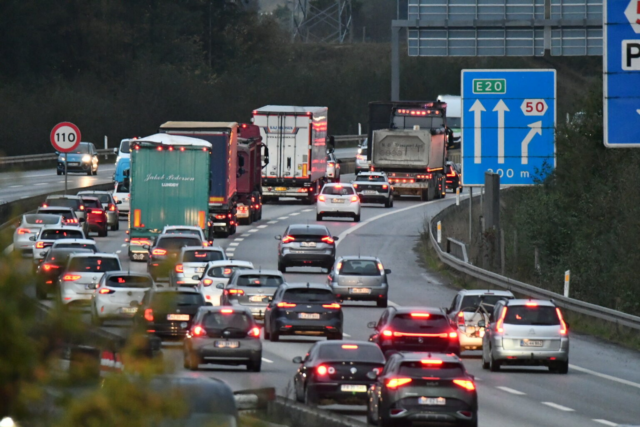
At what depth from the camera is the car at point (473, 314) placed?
93.2ft

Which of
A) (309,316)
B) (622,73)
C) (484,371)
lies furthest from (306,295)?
(622,73)

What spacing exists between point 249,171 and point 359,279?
1831 cm

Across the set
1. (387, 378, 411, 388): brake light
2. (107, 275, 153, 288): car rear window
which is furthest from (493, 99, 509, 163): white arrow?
(387, 378, 411, 388): brake light

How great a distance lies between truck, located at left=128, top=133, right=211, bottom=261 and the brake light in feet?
86.4

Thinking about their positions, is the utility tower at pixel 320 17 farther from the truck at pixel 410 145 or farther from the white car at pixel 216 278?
the white car at pixel 216 278

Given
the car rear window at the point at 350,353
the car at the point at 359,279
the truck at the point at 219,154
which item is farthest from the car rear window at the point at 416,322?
the truck at the point at 219,154

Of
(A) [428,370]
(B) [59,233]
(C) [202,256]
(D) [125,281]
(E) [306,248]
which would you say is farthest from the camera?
(B) [59,233]

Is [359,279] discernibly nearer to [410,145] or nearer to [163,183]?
[163,183]

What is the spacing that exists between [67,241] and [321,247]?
827 centimetres

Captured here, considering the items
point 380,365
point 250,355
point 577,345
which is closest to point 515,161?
point 577,345

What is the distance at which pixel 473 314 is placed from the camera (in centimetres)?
2836

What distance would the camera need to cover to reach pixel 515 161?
41531 millimetres

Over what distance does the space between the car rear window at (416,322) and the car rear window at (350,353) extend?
447 cm

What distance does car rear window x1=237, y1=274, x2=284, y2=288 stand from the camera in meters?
31.6
